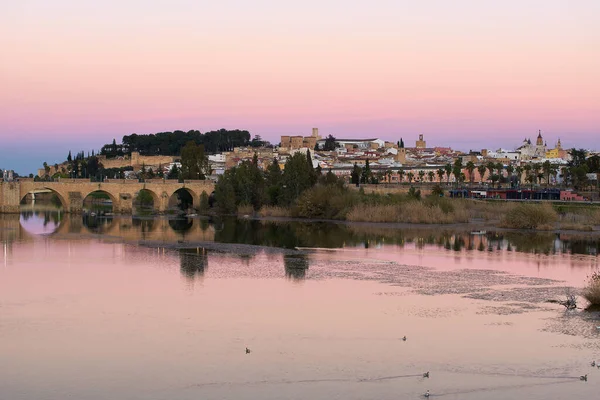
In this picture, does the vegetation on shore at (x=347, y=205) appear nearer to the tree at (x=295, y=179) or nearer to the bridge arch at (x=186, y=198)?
the tree at (x=295, y=179)

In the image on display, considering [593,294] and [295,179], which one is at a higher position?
[295,179]

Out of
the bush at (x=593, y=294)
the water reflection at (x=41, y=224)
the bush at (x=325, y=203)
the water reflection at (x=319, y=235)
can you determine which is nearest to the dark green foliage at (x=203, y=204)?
the water reflection at (x=41, y=224)

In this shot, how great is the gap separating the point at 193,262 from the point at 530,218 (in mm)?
20219

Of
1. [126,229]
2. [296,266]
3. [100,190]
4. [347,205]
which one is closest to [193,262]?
[296,266]

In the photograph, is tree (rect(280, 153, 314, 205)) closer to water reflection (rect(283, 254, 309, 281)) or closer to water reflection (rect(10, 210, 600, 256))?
water reflection (rect(10, 210, 600, 256))

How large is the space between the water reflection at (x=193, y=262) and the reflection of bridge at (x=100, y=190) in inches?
1167

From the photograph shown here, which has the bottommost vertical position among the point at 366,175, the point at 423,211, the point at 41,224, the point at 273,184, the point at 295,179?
the point at 41,224

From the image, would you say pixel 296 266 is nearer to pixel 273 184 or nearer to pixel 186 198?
pixel 273 184

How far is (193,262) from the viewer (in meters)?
27.6

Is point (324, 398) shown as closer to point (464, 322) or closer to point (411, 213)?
point (464, 322)

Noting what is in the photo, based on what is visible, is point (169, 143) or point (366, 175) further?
point (169, 143)

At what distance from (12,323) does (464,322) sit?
29.5 feet

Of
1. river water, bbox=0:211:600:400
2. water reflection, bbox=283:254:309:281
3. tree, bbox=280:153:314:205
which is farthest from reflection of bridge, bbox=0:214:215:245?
water reflection, bbox=283:254:309:281

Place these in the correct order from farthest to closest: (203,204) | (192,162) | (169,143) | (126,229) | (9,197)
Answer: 1. (169,143)
2. (192,162)
3. (203,204)
4. (9,197)
5. (126,229)
